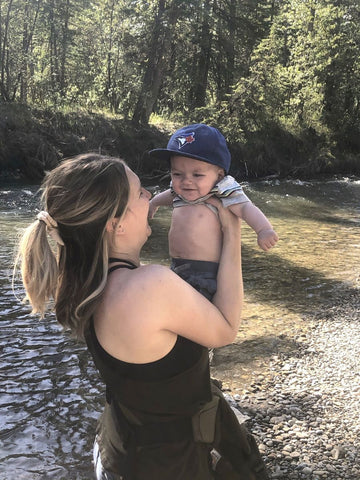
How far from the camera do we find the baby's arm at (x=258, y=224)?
7.18 feet

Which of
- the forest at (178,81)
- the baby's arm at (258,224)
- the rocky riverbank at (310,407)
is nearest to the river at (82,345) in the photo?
the rocky riverbank at (310,407)

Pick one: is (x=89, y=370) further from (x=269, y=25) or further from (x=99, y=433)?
(x=269, y=25)

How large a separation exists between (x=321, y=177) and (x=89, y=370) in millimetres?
20680

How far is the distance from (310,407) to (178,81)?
70.4ft

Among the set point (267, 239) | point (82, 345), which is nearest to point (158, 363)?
point (267, 239)

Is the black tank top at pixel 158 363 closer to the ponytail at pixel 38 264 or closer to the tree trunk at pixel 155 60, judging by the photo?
the ponytail at pixel 38 264

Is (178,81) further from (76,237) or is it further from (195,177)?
(76,237)

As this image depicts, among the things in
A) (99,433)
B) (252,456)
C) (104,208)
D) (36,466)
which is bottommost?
(36,466)

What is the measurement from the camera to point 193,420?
157 cm

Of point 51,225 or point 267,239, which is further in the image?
point 267,239

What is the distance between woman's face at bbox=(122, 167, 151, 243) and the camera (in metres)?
1.58

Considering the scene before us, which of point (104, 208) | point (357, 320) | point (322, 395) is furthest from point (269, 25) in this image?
point (104, 208)

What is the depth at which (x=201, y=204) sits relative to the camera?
237cm

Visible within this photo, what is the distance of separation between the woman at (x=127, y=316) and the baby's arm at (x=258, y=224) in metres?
0.63
